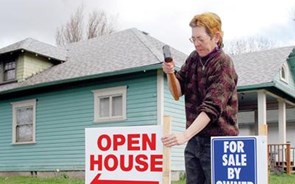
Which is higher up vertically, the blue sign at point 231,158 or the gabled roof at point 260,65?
the gabled roof at point 260,65

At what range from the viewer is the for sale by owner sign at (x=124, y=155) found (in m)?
3.11

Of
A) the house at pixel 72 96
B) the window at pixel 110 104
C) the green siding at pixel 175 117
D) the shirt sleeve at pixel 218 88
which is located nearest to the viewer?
the shirt sleeve at pixel 218 88

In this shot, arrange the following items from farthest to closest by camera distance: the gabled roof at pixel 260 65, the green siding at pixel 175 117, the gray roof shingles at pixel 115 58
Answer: the gabled roof at pixel 260 65
the gray roof shingles at pixel 115 58
the green siding at pixel 175 117

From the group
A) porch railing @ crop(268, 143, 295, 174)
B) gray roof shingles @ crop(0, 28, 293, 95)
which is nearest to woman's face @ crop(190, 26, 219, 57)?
gray roof shingles @ crop(0, 28, 293, 95)

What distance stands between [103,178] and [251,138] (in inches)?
47.2

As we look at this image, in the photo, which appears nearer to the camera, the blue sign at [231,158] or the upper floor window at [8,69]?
the blue sign at [231,158]

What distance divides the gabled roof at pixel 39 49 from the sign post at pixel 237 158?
13.8 metres

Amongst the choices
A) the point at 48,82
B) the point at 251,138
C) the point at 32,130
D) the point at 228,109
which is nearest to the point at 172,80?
the point at 228,109

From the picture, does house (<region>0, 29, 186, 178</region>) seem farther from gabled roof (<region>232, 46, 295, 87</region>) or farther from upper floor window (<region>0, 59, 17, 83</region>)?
gabled roof (<region>232, 46, 295, 87</region>)

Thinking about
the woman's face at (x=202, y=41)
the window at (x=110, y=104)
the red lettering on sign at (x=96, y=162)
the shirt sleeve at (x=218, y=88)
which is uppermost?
the window at (x=110, y=104)

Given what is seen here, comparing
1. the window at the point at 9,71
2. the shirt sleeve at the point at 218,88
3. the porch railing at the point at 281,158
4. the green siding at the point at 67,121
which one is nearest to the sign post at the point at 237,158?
the shirt sleeve at the point at 218,88

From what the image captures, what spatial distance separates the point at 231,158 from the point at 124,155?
2.84 feet

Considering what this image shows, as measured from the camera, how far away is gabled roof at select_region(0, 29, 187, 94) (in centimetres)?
1317

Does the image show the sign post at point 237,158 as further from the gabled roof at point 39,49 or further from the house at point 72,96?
the gabled roof at point 39,49
